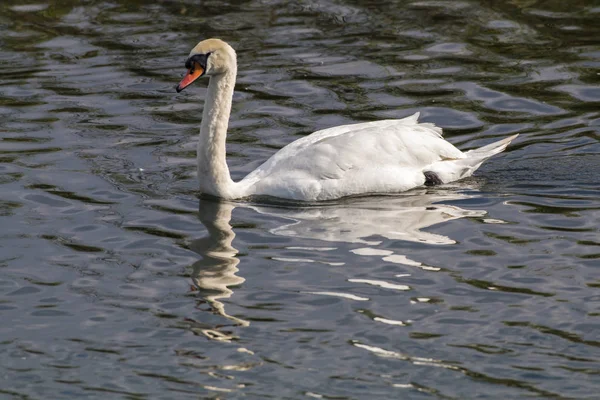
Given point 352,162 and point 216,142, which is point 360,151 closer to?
point 352,162

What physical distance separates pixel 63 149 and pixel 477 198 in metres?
4.58

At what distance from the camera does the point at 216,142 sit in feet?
39.6

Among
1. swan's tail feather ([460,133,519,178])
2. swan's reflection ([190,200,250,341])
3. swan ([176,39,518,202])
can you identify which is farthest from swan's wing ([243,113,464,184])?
swan's reflection ([190,200,250,341])

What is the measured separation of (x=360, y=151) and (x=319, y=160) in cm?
43

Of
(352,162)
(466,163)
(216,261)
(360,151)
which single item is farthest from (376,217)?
(216,261)

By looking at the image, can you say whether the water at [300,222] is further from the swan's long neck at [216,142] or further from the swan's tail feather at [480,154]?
the swan's long neck at [216,142]

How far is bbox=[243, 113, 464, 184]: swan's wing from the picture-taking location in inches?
469

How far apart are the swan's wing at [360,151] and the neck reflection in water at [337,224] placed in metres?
0.32

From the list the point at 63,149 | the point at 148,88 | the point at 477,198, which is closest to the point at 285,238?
the point at 477,198

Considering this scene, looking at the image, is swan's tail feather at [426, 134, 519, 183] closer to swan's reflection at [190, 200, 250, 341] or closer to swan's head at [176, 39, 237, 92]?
swan's reflection at [190, 200, 250, 341]

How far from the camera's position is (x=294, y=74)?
1652 centimetres

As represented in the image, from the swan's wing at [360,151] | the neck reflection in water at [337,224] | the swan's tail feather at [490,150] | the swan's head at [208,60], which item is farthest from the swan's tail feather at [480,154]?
the swan's head at [208,60]

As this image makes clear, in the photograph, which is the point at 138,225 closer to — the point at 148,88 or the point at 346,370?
the point at 346,370

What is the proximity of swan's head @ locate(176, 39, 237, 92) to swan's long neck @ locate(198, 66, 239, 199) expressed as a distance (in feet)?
0.37
